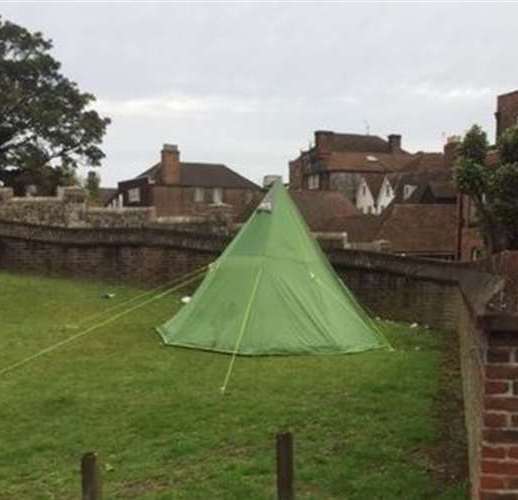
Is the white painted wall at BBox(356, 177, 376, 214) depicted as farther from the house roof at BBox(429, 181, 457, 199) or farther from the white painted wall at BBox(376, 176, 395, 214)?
the house roof at BBox(429, 181, 457, 199)

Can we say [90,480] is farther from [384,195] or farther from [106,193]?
[106,193]

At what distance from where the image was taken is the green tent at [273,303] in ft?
39.2

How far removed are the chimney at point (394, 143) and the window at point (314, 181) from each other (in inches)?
388

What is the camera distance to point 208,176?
2724 inches

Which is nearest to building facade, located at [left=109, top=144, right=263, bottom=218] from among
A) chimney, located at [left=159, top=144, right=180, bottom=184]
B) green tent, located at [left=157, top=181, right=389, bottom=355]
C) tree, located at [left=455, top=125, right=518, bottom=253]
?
chimney, located at [left=159, top=144, right=180, bottom=184]

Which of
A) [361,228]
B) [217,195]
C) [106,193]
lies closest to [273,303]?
[361,228]

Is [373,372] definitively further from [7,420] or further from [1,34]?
[1,34]

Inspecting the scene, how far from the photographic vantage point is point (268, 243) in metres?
13.0

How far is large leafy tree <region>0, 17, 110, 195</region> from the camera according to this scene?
43.6 m

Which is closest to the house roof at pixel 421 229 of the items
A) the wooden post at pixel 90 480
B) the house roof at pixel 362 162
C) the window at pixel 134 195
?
the window at pixel 134 195

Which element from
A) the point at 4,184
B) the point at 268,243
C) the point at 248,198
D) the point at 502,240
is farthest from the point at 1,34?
the point at 268,243

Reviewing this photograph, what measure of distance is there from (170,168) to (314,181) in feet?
58.7

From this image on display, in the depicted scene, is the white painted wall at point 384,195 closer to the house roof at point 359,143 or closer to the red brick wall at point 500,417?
the house roof at point 359,143

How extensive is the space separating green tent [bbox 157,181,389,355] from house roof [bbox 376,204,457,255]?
79.9ft
